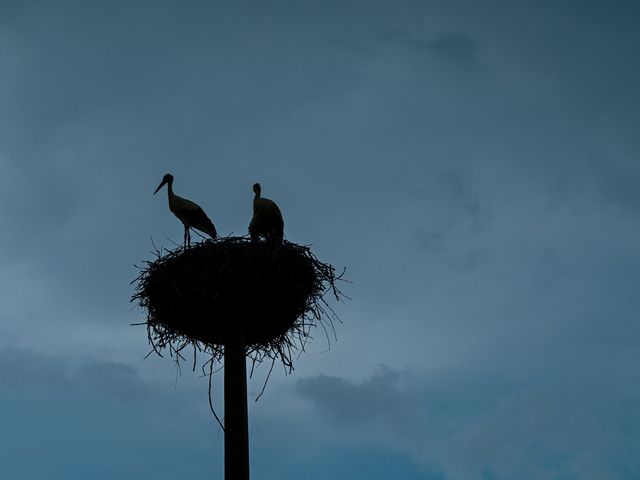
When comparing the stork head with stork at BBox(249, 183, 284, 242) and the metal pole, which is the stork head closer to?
stork at BBox(249, 183, 284, 242)

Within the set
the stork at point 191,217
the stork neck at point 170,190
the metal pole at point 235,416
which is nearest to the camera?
the metal pole at point 235,416

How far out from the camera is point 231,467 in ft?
20.4

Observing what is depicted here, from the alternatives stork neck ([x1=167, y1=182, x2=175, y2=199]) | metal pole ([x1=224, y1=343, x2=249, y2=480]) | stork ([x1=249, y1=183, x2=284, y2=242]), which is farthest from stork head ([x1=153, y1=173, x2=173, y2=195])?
metal pole ([x1=224, y1=343, x2=249, y2=480])

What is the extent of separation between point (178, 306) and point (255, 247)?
3.08ft

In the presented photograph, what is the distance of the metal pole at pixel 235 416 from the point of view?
20.4ft

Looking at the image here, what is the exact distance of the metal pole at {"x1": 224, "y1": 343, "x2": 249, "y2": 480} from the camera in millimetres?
6219

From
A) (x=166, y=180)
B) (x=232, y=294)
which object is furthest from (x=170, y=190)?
(x=232, y=294)

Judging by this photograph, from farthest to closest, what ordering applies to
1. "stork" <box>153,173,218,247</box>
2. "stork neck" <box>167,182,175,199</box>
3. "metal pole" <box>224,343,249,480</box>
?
"stork neck" <box>167,182,175,199</box> → "stork" <box>153,173,218,247</box> → "metal pole" <box>224,343,249,480</box>

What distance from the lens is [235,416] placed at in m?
6.46

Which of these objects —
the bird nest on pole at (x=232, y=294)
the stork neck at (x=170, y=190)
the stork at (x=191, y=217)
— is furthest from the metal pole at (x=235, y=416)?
the stork neck at (x=170, y=190)

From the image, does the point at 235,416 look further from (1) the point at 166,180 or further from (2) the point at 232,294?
(1) the point at 166,180

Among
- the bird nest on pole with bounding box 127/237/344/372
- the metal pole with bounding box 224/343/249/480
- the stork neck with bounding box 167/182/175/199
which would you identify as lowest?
the metal pole with bounding box 224/343/249/480

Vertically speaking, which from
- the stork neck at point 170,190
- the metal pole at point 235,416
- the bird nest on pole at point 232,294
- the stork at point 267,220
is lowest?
the metal pole at point 235,416

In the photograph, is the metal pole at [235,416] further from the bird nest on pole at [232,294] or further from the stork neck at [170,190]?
the stork neck at [170,190]
